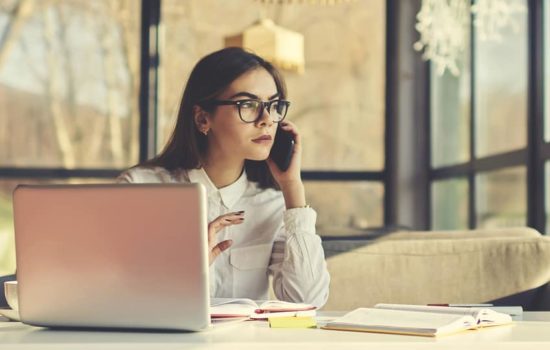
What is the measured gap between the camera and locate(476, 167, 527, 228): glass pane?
3986 mm

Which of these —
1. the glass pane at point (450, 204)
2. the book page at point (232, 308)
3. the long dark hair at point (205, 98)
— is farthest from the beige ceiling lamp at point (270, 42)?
the book page at point (232, 308)

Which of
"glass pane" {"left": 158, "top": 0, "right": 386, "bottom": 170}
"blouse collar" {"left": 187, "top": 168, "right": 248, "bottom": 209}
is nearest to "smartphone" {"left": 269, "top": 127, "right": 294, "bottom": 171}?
"blouse collar" {"left": 187, "top": 168, "right": 248, "bottom": 209}

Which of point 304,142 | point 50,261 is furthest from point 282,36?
point 50,261

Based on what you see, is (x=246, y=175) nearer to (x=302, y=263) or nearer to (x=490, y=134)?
(x=302, y=263)

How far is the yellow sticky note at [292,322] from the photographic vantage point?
62.0 inches

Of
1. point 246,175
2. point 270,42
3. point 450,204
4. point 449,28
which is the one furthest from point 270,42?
point 246,175

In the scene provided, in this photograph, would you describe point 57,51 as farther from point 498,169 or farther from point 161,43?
point 498,169

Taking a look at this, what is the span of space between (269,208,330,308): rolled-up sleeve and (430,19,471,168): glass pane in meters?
2.64

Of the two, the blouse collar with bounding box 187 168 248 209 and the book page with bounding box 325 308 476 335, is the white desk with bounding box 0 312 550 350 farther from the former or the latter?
the blouse collar with bounding box 187 168 248 209

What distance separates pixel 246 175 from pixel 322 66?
12.5 feet

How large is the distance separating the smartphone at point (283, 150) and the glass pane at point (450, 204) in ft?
8.43

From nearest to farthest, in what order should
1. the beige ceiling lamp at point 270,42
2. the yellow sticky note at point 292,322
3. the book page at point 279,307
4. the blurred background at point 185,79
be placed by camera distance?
the yellow sticky note at point 292,322, the book page at point 279,307, the beige ceiling lamp at point 270,42, the blurred background at point 185,79

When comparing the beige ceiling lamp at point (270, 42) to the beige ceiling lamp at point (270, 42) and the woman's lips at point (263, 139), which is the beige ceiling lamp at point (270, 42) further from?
the woman's lips at point (263, 139)

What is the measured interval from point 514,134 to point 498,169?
27 cm
